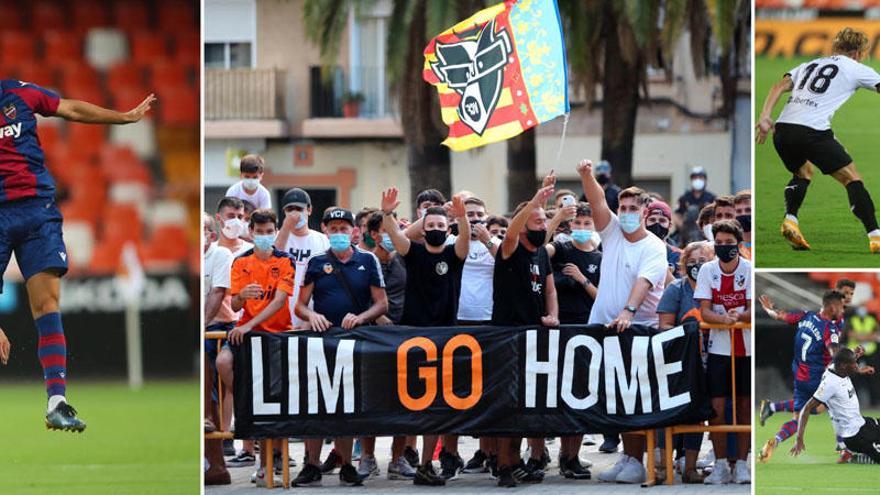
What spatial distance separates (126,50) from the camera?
1023 cm

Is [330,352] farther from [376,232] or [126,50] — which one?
[126,50]

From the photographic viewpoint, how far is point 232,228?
13.7 metres

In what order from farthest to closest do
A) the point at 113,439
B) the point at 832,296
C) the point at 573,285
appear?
1. the point at 573,285
2. the point at 113,439
3. the point at 832,296

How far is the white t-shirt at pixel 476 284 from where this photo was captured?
41.2ft

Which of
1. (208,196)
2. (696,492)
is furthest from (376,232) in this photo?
(208,196)

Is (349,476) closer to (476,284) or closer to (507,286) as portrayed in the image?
(476,284)

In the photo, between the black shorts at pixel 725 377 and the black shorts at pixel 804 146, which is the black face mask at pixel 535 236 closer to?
the black shorts at pixel 725 377

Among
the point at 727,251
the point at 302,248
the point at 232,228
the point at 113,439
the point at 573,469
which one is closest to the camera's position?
Answer: the point at 113,439

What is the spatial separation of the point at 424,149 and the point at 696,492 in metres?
15.5

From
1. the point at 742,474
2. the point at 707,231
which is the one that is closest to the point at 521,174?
the point at 707,231

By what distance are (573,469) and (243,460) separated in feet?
9.14

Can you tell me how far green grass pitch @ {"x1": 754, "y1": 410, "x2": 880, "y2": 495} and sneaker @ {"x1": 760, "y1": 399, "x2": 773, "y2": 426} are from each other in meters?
0.03

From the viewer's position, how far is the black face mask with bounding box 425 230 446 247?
40.5 feet

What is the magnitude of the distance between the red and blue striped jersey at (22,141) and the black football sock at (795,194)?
4191 mm
